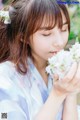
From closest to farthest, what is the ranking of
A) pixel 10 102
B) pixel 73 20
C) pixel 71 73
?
pixel 71 73 → pixel 10 102 → pixel 73 20

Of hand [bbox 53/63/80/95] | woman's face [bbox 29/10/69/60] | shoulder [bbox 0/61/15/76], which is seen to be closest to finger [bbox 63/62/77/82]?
hand [bbox 53/63/80/95]

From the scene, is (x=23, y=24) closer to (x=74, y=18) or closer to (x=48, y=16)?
(x=48, y=16)

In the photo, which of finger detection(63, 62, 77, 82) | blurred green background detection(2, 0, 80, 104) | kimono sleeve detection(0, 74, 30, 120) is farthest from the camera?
blurred green background detection(2, 0, 80, 104)

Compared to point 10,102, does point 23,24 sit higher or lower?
higher

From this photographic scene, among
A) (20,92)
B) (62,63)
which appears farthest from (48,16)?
(20,92)

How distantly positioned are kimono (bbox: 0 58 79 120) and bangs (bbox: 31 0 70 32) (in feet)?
0.63

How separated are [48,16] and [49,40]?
9 centimetres

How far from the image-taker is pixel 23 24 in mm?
1196

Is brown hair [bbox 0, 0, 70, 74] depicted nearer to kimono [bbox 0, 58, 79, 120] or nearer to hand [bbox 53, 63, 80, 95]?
kimono [bbox 0, 58, 79, 120]

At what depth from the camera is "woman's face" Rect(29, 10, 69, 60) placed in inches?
46.4

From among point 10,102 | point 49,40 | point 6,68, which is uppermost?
point 49,40

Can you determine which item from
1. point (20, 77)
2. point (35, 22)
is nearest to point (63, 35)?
point (35, 22)

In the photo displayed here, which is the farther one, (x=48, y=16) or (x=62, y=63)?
(x=48, y=16)

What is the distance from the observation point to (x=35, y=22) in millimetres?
1172
